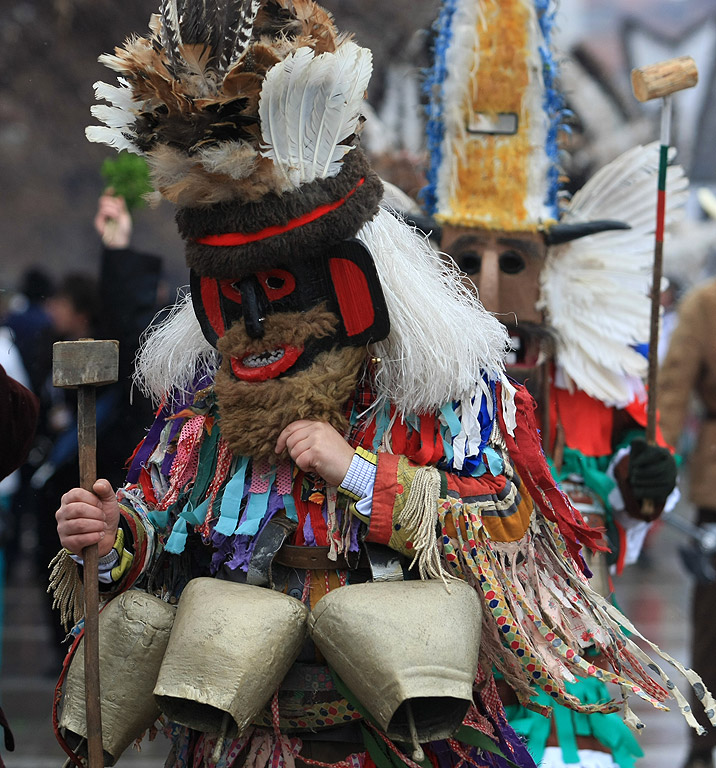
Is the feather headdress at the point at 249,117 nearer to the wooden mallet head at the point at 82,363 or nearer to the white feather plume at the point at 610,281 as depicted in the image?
the wooden mallet head at the point at 82,363

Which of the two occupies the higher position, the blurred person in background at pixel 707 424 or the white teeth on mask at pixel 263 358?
the white teeth on mask at pixel 263 358

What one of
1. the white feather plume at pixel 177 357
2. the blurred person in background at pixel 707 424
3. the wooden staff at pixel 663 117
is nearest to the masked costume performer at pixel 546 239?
the wooden staff at pixel 663 117

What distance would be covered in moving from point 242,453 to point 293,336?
0.88 feet

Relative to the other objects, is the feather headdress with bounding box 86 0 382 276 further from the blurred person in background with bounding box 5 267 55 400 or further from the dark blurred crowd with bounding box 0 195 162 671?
the blurred person in background with bounding box 5 267 55 400

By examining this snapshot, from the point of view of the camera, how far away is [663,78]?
2.71 metres

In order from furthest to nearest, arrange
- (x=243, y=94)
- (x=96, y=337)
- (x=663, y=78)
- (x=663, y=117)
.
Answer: (x=96, y=337), (x=663, y=117), (x=663, y=78), (x=243, y=94)

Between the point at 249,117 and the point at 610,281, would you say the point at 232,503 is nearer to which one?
the point at 249,117

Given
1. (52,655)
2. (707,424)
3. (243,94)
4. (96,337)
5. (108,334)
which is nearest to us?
(243,94)

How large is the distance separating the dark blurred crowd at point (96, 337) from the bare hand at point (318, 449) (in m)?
1.25

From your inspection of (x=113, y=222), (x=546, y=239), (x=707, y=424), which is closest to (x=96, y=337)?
(x=113, y=222)

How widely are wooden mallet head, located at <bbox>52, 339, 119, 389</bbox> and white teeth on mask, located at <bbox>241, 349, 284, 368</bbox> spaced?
0.91 feet

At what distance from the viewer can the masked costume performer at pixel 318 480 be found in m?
1.90

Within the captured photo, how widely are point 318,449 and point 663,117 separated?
1512 millimetres

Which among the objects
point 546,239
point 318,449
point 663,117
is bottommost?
point 318,449
